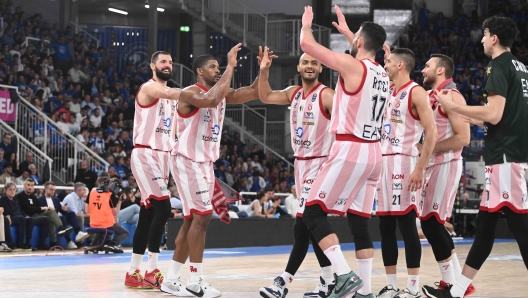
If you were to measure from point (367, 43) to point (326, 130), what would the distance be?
1293 mm

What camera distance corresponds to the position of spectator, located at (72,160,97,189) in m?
17.9

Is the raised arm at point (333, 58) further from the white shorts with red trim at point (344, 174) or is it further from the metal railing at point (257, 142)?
the metal railing at point (257, 142)

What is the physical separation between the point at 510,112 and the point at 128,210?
450 inches

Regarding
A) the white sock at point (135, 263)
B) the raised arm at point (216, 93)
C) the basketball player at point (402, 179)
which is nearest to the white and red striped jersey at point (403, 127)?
the basketball player at point (402, 179)

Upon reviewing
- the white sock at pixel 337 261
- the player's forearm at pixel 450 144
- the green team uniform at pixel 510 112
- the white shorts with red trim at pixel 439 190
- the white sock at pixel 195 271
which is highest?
the green team uniform at pixel 510 112

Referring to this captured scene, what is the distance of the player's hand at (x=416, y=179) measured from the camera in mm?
6637

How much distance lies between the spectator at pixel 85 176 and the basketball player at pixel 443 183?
12.0m

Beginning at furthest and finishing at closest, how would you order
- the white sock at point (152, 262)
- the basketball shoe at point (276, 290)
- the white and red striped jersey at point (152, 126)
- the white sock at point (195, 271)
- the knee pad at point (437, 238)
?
the white and red striped jersey at point (152, 126)
the white sock at point (152, 262)
the white sock at point (195, 271)
the knee pad at point (437, 238)
the basketball shoe at point (276, 290)

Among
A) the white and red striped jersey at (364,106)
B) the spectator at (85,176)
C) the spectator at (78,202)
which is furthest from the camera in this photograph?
the spectator at (85,176)

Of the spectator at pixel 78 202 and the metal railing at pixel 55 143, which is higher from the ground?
the metal railing at pixel 55 143

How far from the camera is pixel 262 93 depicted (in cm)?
770

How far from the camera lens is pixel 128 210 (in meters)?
16.5

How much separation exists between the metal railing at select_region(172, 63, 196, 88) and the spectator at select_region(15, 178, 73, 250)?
42.0ft

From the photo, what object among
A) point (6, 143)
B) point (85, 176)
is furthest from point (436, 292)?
point (6, 143)
